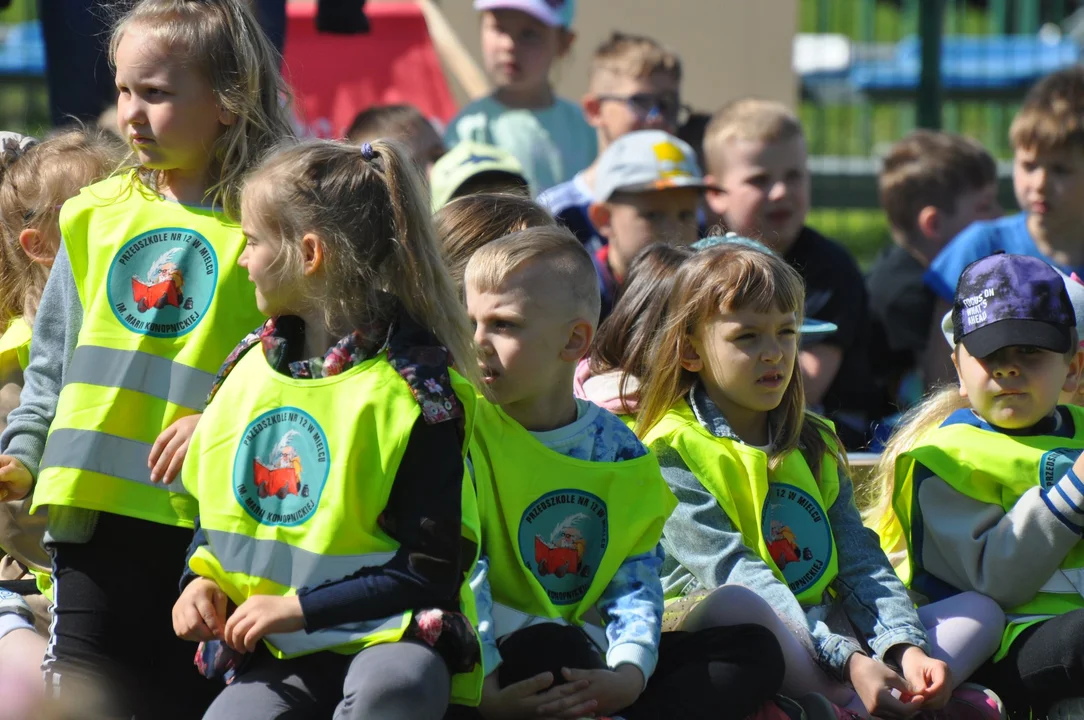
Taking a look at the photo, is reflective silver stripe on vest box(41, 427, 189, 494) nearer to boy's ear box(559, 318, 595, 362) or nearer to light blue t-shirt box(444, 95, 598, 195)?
boy's ear box(559, 318, 595, 362)

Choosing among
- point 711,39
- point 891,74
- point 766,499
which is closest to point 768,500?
point 766,499

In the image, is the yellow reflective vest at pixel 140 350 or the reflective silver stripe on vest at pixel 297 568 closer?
the reflective silver stripe on vest at pixel 297 568

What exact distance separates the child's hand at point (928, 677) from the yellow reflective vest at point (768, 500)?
→ 10.4 inches

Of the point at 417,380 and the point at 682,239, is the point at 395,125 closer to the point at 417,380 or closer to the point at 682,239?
the point at 682,239

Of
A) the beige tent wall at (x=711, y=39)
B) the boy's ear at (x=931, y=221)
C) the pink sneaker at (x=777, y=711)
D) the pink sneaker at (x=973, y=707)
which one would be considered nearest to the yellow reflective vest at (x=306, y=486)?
the pink sneaker at (x=777, y=711)

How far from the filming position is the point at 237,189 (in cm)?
309

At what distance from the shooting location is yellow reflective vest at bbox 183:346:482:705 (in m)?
2.63

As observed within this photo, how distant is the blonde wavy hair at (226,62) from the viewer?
304 cm

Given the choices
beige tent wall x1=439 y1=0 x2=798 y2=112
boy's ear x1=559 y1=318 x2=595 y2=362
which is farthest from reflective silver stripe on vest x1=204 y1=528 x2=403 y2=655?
beige tent wall x1=439 y1=0 x2=798 y2=112

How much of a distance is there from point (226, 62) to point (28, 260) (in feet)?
2.78

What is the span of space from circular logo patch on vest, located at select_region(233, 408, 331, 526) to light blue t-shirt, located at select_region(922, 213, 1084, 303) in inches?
127

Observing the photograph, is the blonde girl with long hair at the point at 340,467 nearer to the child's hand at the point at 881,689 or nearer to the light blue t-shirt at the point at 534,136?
the child's hand at the point at 881,689

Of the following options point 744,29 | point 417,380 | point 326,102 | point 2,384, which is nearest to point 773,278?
point 417,380

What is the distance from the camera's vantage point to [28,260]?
11.7 feet
